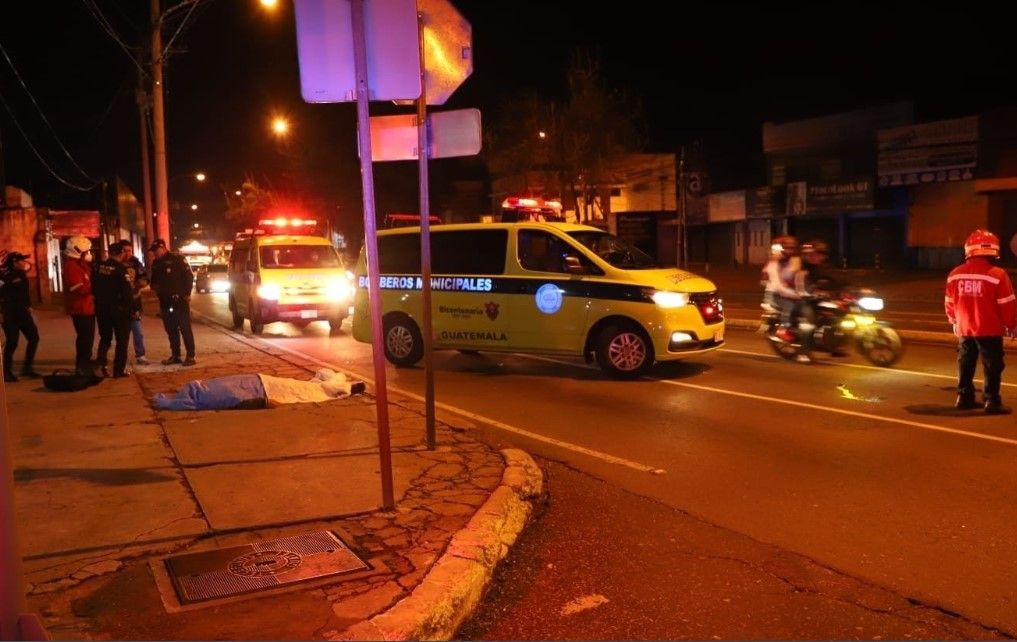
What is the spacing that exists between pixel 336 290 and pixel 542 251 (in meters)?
7.31

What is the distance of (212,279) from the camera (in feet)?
117

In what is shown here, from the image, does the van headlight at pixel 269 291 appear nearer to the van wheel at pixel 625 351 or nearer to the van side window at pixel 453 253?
the van side window at pixel 453 253

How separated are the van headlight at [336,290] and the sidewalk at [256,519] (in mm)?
8862

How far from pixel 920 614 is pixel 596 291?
718cm

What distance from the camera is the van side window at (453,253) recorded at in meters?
11.9

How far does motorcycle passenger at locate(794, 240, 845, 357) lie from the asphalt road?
51cm

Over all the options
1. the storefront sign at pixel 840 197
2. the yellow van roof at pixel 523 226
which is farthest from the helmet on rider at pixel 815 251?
the storefront sign at pixel 840 197

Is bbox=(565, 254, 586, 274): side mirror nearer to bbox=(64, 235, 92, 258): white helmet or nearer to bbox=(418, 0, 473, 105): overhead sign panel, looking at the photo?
bbox=(418, 0, 473, 105): overhead sign panel

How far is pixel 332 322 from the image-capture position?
1806 cm

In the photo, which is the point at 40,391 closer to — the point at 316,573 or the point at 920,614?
the point at 316,573

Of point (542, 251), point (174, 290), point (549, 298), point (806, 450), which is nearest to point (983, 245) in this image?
point (806, 450)

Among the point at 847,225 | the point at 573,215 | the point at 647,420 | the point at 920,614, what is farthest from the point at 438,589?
the point at 847,225

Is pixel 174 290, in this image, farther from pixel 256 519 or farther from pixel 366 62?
pixel 366 62

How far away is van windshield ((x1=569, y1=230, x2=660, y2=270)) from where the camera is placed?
11.3 meters
